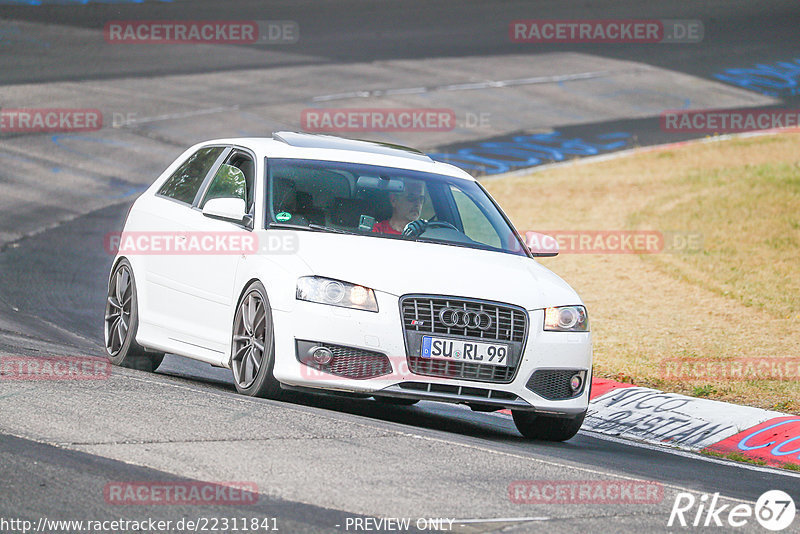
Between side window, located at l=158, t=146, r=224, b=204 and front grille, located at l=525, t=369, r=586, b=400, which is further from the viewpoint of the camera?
side window, located at l=158, t=146, r=224, b=204

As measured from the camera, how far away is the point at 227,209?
8.63 metres

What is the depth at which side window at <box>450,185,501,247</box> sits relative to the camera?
9.24m

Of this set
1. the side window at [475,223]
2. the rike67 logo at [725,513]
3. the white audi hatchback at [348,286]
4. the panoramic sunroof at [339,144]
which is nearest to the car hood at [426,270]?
the white audi hatchback at [348,286]

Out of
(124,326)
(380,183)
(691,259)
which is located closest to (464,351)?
(380,183)

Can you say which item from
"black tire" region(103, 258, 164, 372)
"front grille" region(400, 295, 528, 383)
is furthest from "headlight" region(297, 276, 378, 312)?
"black tire" region(103, 258, 164, 372)

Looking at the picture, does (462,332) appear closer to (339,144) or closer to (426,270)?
(426,270)

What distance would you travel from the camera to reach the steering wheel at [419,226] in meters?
8.98

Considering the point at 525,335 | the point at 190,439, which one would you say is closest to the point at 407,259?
the point at 525,335

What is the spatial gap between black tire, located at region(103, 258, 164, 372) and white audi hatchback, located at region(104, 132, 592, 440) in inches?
0.7

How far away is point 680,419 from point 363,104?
58.1 feet

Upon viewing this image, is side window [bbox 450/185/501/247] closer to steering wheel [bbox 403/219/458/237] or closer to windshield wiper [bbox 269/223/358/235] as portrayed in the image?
steering wheel [bbox 403/219/458/237]

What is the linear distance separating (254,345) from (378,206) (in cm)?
142

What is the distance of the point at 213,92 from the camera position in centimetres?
2725

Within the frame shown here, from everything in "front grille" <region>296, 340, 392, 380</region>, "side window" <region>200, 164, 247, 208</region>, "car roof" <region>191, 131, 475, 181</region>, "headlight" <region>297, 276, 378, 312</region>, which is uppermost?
"car roof" <region>191, 131, 475, 181</region>
